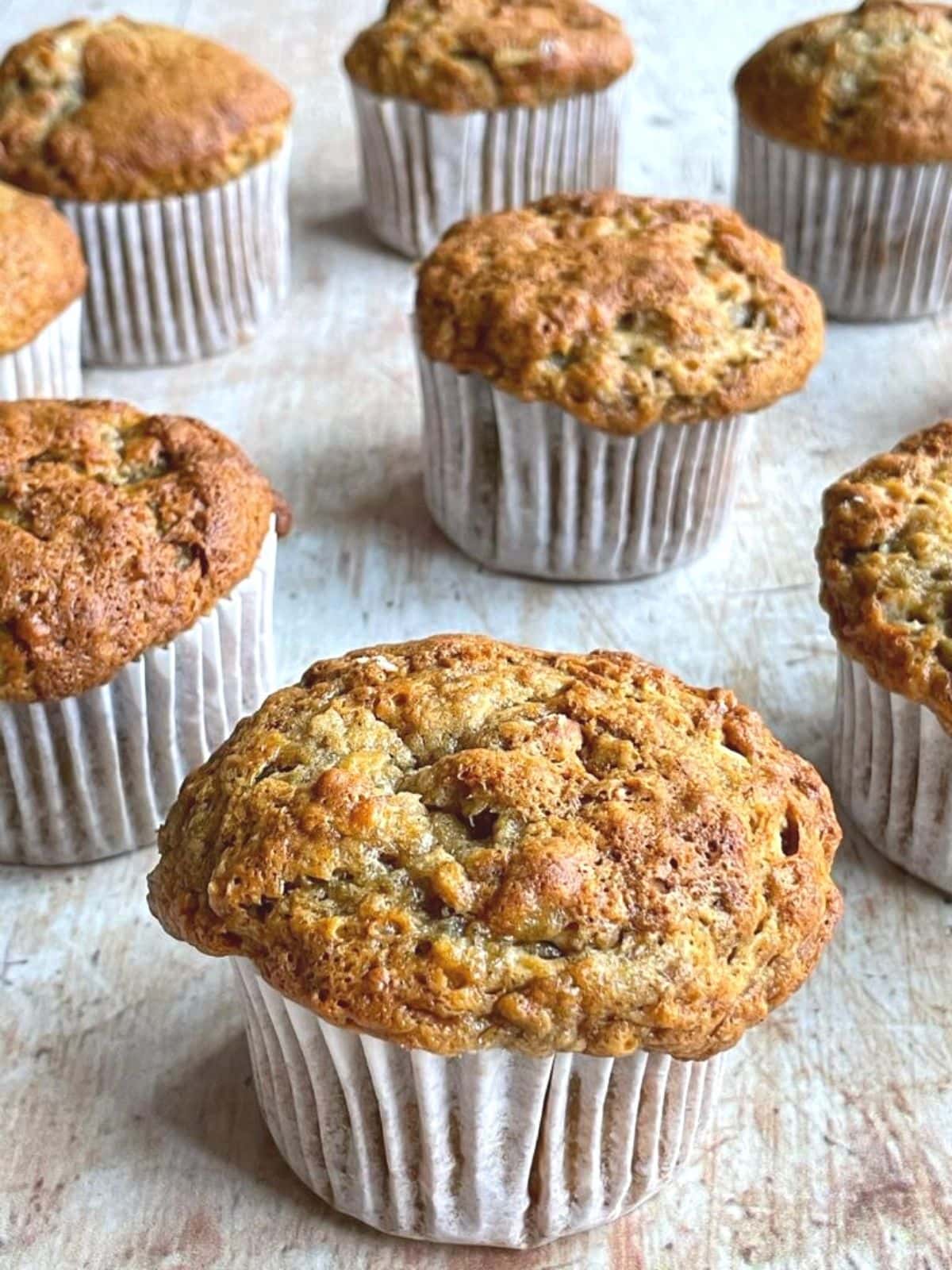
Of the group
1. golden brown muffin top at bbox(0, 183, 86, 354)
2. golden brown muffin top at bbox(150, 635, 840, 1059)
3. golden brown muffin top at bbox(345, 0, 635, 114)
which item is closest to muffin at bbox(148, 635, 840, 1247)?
golden brown muffin top at bbox(150, 635, 840, 1059)

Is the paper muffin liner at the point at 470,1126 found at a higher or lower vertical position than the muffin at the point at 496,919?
lower

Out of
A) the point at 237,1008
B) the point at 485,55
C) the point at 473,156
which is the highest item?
the point at 485,55

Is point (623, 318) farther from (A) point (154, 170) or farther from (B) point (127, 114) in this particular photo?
(B) point (127, 114)

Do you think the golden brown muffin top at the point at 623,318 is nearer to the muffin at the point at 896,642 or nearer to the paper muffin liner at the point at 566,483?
the paper muffin liner at the point at 566,483

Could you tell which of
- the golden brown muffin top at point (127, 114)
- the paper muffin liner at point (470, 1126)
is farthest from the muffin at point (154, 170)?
the paper muffin liner at point (470, 1126)

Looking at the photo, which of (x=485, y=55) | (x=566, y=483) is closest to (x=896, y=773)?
(x=566, y=483)

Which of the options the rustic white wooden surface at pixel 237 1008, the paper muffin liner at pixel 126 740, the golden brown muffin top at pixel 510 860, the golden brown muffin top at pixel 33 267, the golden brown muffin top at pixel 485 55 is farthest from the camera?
the golden brown muffin top at pixel 485 55

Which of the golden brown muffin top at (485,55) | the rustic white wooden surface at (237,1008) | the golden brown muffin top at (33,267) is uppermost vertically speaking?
the golden brown muffin top at (485,55)
